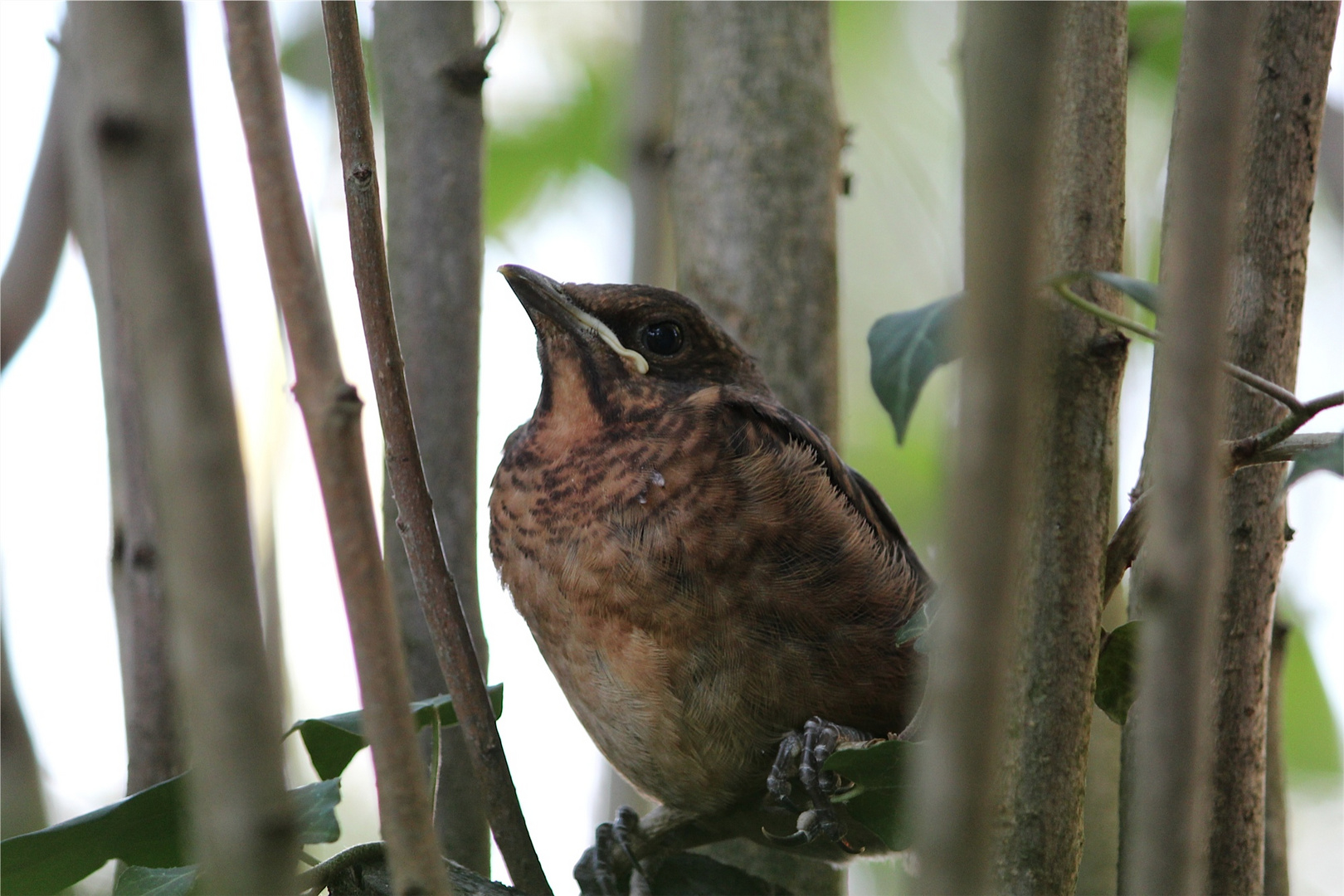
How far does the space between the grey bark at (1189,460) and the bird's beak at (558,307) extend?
1.89m

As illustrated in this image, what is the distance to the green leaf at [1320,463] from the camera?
4.53ft

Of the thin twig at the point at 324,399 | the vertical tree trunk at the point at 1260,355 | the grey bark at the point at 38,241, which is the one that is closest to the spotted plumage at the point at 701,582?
the vertical tree trunk at the point at 1260,355

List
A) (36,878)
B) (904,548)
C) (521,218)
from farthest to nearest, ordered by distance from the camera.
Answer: (521,218), (904,548), (36,878)

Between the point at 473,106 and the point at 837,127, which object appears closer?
the point at 473,106

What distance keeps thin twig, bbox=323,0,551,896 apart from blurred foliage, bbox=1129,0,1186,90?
2206mm

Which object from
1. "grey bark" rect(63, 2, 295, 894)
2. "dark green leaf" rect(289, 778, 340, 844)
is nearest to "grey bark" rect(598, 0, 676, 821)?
"dark green leaf" rect(289, 778, 340, 844)

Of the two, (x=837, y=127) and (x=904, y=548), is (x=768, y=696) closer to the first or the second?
(x=904, y=548)

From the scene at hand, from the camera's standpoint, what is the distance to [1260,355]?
1863 mm

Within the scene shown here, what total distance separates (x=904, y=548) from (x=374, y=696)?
1884 mm

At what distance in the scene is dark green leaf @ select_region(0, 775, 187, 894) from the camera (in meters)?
1.69

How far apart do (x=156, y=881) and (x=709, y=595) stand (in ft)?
3.43

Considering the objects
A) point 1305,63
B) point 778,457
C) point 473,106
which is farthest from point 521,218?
point 1305,63

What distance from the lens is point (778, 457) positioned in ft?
8.08

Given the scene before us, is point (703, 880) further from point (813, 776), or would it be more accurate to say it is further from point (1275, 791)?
point (1275, 791)
